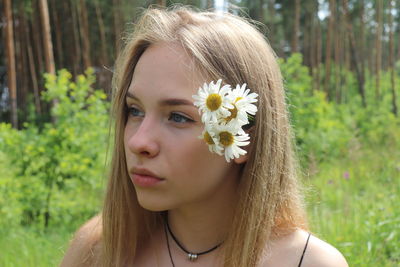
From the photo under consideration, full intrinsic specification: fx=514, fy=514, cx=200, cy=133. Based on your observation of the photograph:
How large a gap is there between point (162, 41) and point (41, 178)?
353cm

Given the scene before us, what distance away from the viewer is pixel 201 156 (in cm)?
142

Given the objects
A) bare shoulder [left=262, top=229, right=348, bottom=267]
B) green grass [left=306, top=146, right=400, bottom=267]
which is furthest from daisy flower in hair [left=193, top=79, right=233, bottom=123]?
green grass [left=306, top=146, right=400, bottom=267]

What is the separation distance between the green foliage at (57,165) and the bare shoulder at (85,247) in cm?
260

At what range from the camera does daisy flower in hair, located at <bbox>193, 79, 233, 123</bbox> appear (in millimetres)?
1329

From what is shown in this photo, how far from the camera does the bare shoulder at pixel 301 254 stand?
4.76 ft

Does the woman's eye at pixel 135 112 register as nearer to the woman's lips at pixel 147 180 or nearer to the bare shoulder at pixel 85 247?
the woman's lips at pixel 147 180

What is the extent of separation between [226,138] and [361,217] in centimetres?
219

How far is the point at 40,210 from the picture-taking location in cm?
451

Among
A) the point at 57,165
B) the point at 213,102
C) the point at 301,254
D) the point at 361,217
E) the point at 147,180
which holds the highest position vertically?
the point at 213,102

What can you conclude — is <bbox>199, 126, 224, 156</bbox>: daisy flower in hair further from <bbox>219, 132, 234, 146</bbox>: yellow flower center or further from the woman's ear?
the woman's ear

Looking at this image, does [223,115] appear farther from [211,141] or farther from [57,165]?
[57,165]

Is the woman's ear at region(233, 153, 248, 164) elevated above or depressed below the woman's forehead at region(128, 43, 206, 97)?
below

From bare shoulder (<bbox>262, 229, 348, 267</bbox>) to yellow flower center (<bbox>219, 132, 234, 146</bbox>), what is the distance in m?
0.37

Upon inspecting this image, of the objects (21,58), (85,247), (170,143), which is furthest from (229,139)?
(21,58)
